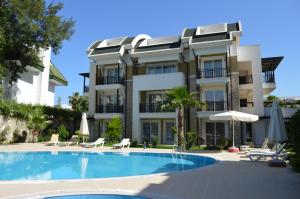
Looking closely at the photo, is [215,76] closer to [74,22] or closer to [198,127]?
[198,127]

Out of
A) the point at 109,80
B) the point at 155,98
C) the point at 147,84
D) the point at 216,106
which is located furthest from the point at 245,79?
the point at 109,80

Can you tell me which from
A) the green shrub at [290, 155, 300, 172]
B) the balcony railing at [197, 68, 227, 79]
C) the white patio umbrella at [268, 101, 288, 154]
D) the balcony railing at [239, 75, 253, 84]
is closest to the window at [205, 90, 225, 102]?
the balcony railing at [197, 68, 227, 79]

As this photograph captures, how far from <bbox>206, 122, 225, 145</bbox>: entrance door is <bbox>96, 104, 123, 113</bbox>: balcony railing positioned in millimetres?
9206

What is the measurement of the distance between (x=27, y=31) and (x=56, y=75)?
13.2 m

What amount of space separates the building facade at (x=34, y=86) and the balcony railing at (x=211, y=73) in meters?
16.2

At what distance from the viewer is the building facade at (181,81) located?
82.7 feet

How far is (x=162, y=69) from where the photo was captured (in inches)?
1155

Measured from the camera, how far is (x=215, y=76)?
84.6 ft

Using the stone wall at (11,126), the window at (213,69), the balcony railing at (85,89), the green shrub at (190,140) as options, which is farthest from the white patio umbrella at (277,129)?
the balcony railing at (85,89)

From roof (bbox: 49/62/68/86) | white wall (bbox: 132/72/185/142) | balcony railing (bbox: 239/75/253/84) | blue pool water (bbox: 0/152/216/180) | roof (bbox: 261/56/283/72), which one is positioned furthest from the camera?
roof (bbox: 49/62/68/86)

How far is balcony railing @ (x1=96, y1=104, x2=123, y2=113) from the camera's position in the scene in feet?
95.6

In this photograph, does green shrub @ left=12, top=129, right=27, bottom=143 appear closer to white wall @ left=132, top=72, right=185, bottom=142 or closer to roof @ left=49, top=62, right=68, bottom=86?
white wall @ left=132, top=72, right=185, bottom=142

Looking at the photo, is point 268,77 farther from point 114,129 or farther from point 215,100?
point 114,129

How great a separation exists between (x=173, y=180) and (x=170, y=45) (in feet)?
68.8
